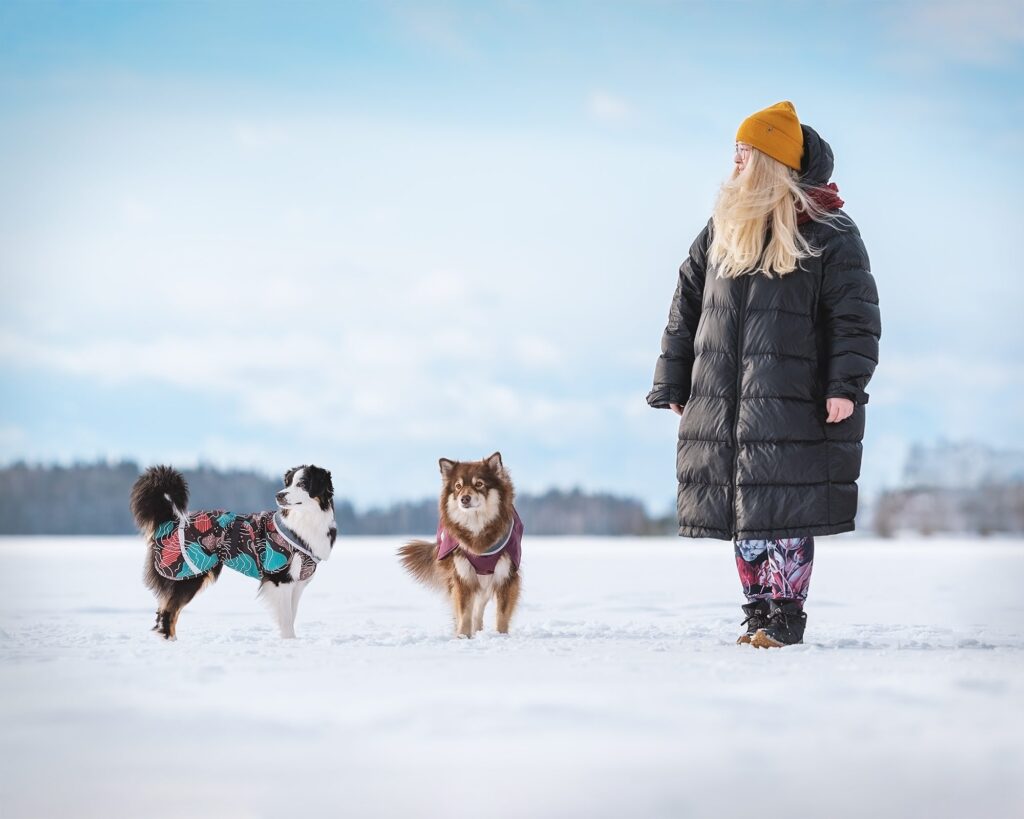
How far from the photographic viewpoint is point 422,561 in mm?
5039

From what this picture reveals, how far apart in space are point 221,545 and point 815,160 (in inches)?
117

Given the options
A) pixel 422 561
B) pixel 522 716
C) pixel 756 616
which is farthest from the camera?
pixel 422 561

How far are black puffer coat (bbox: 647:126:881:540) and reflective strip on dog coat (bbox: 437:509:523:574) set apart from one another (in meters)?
0.83

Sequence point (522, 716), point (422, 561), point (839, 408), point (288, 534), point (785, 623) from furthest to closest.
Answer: point (422, 561) → point (288, 534) → point (785, 623) → point (839, 408) → point (522, 716)

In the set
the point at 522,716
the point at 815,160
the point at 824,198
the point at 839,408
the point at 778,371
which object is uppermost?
the point at 815,160

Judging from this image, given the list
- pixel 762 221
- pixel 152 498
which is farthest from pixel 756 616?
pixel 152 498

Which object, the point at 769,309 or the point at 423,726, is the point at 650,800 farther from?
the point at 769,309

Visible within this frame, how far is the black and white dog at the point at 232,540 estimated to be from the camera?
4.46 m

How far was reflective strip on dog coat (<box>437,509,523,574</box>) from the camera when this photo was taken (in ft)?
15.1

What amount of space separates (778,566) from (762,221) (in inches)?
53.9

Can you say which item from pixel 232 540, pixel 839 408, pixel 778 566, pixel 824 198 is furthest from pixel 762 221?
pixel 232 540

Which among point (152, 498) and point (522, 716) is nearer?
point (522, 716)

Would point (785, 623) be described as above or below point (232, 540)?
below

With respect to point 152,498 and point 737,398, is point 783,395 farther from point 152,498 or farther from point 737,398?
point 152,498
